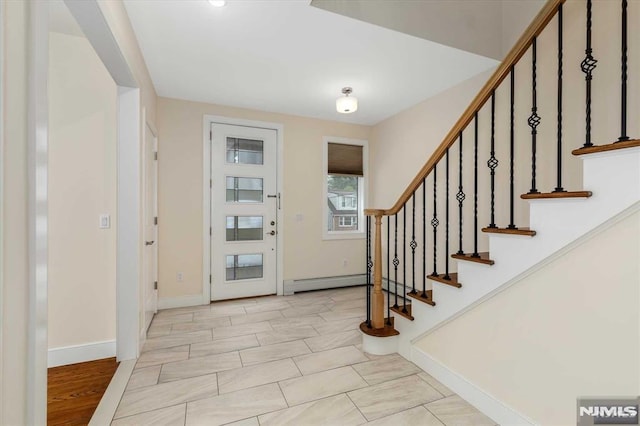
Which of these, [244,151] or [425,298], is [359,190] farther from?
[425,298]

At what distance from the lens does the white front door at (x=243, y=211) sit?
401 centimetres

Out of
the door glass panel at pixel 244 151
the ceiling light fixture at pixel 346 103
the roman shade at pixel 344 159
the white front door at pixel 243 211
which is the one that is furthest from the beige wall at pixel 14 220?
the roman shade at pixel 344 159

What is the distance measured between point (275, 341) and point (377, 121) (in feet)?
11.6

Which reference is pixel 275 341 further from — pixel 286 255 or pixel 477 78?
pixel 477 78

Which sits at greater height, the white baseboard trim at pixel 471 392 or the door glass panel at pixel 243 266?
the door glass panel at pixel 243 266

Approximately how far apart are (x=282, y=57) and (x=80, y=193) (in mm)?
2102

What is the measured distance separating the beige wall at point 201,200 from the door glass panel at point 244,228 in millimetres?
370

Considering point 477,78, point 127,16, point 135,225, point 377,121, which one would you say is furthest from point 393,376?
point 377,121

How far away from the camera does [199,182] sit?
3.89m

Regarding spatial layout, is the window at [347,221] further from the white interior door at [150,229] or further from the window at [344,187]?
the white interior door at [150,229]

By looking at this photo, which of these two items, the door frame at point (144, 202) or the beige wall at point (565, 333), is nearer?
the beige wall at point (565, 333)

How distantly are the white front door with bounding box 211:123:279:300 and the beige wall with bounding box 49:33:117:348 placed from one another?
1524 millimetres

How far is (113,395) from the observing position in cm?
198

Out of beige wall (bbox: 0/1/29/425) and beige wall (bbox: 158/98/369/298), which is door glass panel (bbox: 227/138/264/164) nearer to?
beige wall (bbox: 158/98/369/298)
